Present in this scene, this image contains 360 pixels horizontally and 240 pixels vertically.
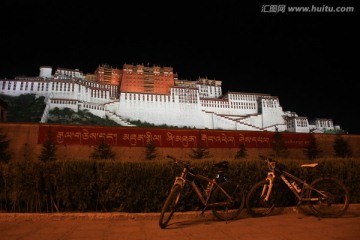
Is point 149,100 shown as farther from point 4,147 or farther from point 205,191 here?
point 205,191

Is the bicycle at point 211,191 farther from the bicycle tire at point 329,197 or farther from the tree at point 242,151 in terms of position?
the tree at point 242,151

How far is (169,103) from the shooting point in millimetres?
67000

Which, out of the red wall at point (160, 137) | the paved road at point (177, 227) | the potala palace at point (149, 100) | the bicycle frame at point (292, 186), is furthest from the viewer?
the potala palace at point (149, 100)

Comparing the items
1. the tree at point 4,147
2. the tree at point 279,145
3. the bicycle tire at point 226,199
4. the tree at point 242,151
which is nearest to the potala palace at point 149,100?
the tree at point 4,147

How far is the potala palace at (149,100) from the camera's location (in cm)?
6162

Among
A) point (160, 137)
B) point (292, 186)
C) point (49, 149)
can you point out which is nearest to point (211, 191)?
point (292, 186)

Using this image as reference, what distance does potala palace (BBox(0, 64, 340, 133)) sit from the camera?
61625mm

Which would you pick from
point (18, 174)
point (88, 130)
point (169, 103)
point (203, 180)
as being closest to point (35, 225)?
point (18, 174)

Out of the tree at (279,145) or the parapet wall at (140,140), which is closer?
the parapet wall at (140,140)

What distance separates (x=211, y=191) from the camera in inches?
182

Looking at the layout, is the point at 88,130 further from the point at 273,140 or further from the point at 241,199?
the point at 241,199

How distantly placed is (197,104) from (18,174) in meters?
63.5

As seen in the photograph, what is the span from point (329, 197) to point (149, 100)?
206 ft

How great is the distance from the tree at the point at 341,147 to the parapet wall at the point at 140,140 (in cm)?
81
